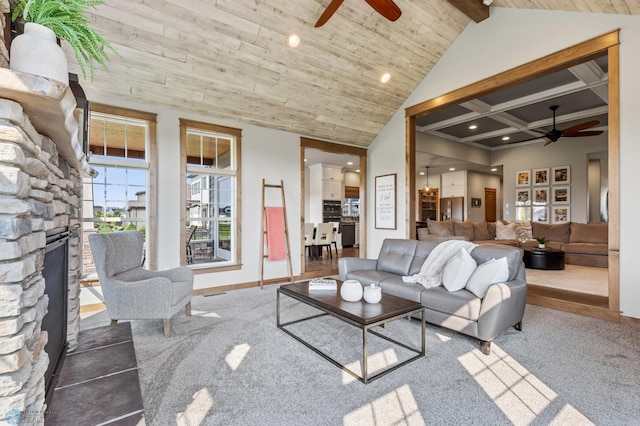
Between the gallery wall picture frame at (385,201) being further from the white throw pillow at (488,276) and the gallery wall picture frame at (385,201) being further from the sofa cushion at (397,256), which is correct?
the white throw pillow at (488,276)

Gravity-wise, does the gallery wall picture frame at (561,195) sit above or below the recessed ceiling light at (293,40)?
below

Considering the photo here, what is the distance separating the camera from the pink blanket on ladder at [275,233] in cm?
518

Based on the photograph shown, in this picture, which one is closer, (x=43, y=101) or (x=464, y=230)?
(x=43, y=101)

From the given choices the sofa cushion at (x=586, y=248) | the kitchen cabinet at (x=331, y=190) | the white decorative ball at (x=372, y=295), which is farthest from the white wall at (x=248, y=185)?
the sofa cushion at (x=586, y=248)

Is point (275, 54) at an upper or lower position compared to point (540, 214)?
upper

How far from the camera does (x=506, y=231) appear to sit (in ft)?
24.8

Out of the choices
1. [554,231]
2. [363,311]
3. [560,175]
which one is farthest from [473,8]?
[560,175]

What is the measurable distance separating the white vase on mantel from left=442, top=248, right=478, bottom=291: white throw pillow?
302 centimetres

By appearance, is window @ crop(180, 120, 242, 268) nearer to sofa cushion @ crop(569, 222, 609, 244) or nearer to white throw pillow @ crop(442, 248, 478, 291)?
white throw pillow @ crop(442, 248, 478, 291)

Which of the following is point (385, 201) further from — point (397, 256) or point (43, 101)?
point (43, 101)

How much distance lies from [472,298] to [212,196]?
12.5 feet

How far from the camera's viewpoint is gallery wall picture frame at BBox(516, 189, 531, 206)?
8914 millimetres

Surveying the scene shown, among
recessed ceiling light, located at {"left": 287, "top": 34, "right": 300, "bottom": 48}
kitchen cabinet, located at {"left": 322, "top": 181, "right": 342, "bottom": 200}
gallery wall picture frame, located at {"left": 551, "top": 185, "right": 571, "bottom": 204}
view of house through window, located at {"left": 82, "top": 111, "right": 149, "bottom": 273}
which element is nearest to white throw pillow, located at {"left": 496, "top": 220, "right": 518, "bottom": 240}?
gallery wall picture frame, located at {"left": 551, "top": 185, "right": 571, "bottom": 204}

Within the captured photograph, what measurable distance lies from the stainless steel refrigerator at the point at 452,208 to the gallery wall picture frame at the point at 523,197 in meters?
1.59
